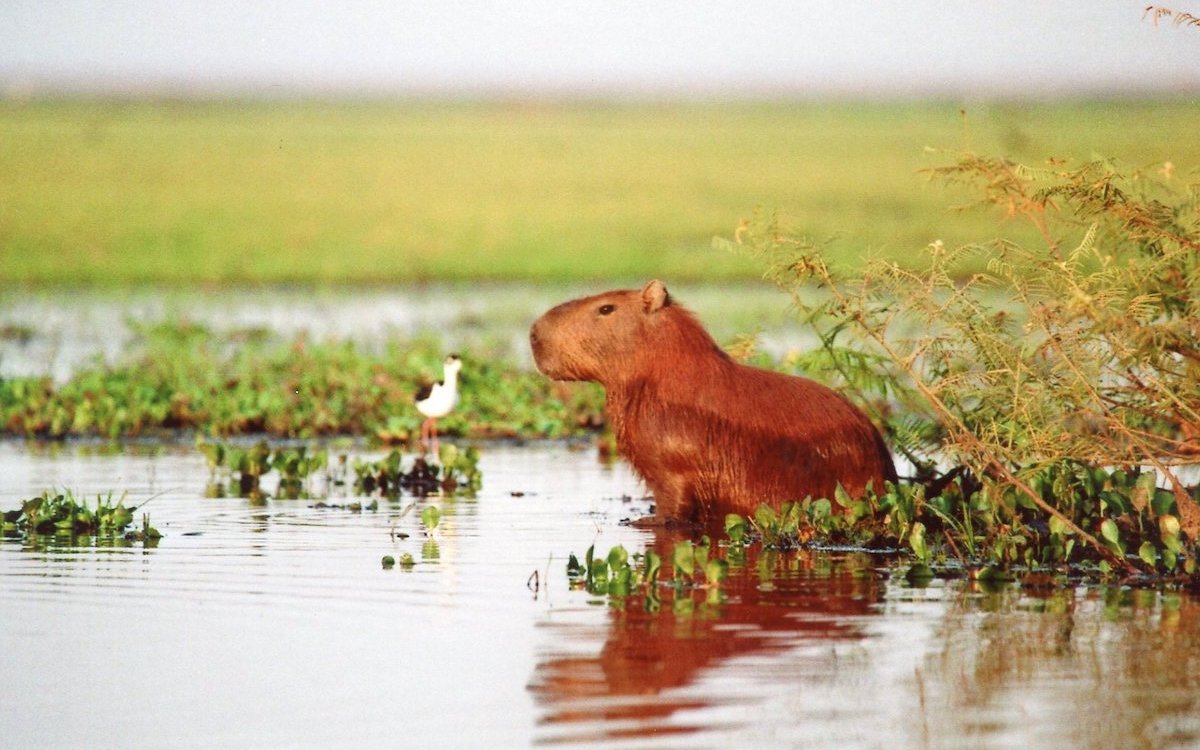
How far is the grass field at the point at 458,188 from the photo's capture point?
96.6ft

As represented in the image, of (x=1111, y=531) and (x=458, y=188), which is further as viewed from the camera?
(x=458, y=188)

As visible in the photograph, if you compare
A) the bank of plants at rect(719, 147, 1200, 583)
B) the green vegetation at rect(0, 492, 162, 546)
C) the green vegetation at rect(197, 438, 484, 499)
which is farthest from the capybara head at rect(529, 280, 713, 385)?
the green vegetation at rect(0, 492, 162, 546)

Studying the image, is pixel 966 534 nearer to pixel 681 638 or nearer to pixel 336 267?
pixel 681 638

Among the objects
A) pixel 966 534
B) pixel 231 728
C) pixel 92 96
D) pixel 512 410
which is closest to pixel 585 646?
pixel 231 728

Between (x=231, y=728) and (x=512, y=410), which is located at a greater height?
(x=512, y=410)

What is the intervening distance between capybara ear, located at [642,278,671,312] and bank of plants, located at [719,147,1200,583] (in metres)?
0.54

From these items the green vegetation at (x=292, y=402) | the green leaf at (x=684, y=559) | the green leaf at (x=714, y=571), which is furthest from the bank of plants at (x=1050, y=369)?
the green vegetation at (x=292, y=402)

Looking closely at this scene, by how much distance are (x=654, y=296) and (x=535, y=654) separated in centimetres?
304

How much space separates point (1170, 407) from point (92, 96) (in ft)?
171

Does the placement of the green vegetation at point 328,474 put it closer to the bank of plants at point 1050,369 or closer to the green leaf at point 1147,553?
the bank of plants at point 1050,369

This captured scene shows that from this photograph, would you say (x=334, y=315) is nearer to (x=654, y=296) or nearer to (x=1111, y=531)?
(x=654, y=296)

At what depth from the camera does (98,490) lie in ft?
33.4

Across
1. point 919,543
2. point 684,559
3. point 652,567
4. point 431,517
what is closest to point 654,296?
point 431,517

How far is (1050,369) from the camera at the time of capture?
782 cm
